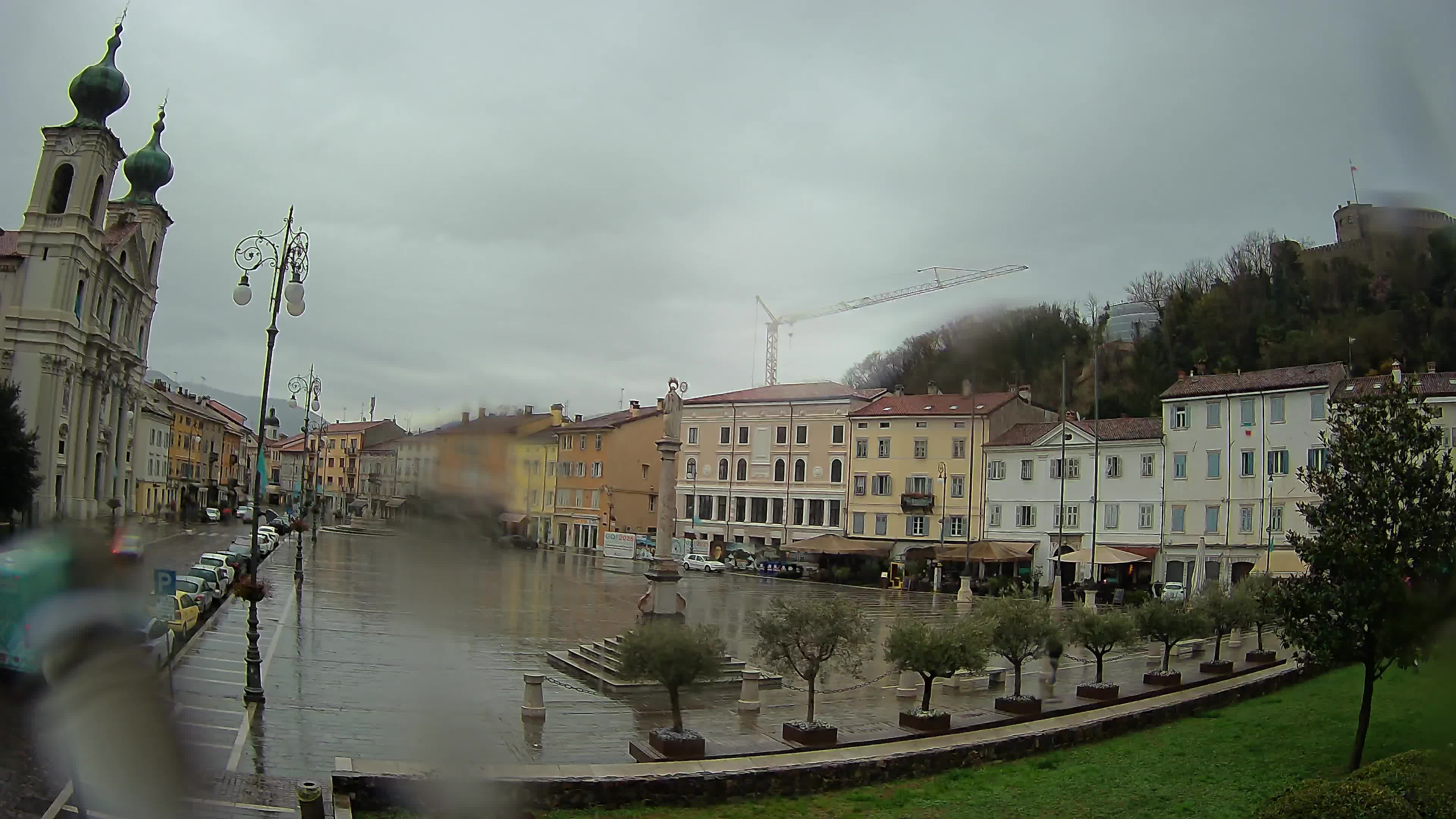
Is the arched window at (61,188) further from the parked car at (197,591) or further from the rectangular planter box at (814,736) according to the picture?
the rectangular planter box at (814,736)

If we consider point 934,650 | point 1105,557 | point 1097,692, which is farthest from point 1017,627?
point 1105,557

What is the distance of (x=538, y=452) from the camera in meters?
5.70

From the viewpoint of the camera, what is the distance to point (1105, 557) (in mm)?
52438

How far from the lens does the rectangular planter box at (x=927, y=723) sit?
16.6 metres

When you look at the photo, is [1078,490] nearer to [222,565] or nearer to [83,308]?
[222,565]

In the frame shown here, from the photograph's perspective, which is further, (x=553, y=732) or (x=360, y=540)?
(x=553, y=732)

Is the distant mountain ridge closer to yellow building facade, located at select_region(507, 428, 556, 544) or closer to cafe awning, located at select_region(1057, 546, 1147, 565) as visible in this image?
yellow building facade, located at select_region(507, 428, 556, 544)

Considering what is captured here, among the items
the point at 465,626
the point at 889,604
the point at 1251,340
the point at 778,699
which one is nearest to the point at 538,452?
the point at 465,626

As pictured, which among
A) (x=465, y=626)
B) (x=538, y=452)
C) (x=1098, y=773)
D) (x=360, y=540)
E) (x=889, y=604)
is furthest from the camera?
(x=889, y=604)

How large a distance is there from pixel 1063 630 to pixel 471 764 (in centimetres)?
1800

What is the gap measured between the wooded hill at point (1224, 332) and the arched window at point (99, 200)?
19.9 metres

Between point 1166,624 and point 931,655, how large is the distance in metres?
9.29

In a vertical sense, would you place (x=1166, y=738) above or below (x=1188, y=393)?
below

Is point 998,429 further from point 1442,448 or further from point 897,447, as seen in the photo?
Answer: point 1442,448
